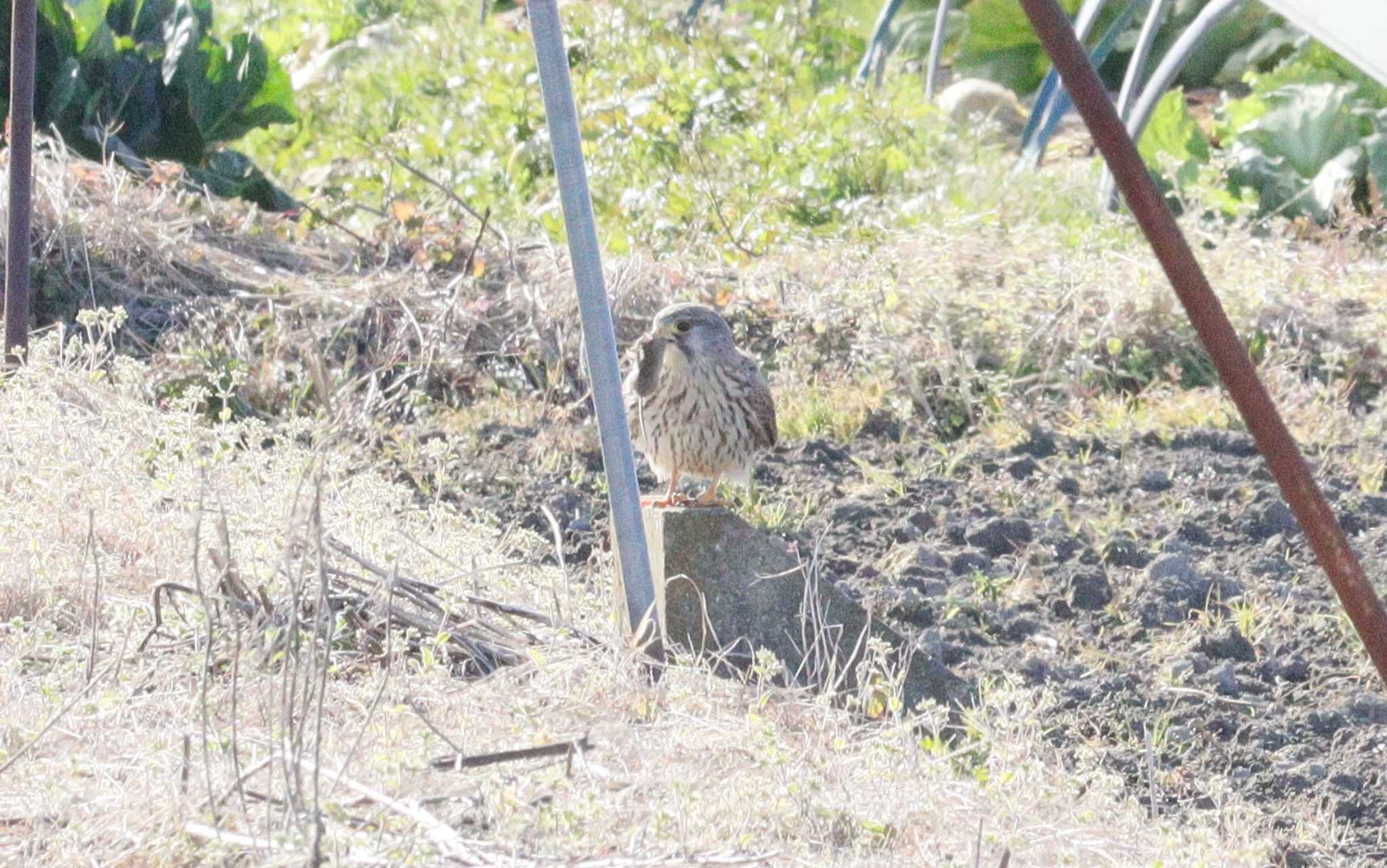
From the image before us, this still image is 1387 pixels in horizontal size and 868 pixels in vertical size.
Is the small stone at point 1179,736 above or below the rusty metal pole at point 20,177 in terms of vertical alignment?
below

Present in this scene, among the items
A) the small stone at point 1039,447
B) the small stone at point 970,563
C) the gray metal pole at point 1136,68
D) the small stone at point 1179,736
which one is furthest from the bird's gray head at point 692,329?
the gray metal pole at point 1136,68

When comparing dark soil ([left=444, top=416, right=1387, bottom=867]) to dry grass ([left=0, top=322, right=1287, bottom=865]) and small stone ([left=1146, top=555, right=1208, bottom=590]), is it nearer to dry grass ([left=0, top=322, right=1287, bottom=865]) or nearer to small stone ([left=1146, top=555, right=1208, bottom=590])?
small stone ([left=1146, top=555, right=1208, bottom=590])

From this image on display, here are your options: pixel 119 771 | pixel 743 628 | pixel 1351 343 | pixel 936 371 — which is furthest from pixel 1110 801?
pixel 1351 343

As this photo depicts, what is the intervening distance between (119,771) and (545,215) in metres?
5.29

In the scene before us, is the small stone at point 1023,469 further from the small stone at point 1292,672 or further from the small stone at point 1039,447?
the small stone at point 1292,672

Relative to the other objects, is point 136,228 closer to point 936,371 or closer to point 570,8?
point 936,371

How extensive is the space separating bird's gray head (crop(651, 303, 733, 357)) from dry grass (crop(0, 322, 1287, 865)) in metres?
0.68

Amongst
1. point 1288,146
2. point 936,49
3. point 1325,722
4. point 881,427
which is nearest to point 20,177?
point 881,427

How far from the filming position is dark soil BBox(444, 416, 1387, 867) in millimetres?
3918

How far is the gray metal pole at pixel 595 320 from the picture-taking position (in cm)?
342

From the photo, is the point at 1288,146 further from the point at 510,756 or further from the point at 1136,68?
the point at 510,756

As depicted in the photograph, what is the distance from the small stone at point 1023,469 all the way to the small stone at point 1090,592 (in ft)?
2.32

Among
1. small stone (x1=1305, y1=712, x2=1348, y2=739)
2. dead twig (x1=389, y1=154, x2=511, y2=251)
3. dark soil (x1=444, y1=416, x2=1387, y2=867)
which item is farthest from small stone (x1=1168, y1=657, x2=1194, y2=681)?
dead twig (x1=389, y1=154, x2=511, y2=251)

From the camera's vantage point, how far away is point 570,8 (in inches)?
410
